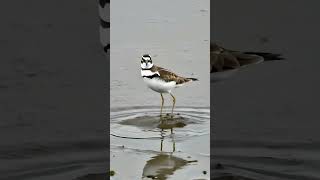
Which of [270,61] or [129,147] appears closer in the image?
[129,147]

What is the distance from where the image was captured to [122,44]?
4.74 m

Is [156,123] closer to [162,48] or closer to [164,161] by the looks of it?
[164,161]

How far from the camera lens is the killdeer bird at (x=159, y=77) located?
4.70 m

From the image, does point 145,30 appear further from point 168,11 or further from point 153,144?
point 153,144

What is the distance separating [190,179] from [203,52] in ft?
2.21

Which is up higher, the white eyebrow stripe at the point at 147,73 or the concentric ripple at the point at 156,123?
the white eyebrow stripe at the point at 147,73

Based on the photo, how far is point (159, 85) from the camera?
4727 mm

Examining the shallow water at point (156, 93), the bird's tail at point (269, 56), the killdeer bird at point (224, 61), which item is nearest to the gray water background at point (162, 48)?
the shallow water at point (156, 93)

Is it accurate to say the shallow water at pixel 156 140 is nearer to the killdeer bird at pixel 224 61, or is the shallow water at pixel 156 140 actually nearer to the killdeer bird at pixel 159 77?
the killdeer bird at pixel 159 77

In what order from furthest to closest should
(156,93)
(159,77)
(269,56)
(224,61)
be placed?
(269,56) < (224,61) < (156,93) < (159,77)

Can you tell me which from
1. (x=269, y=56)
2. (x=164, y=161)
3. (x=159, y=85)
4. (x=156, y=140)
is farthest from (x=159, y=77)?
(x=269, y=56)

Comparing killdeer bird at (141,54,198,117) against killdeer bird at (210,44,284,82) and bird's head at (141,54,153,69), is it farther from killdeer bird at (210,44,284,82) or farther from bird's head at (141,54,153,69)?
killdeer bird at (210,44,284,82)

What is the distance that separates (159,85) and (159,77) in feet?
0.22

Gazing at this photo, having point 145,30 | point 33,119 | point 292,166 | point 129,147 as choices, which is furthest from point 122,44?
point 33,119
